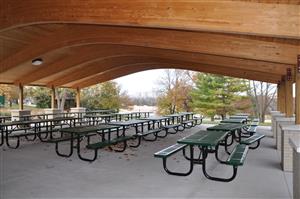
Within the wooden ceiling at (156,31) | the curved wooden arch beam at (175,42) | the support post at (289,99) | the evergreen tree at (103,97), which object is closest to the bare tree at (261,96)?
the wooden ceiling at (156,31)

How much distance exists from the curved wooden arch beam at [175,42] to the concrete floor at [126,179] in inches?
91.3

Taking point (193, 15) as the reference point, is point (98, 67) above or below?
above

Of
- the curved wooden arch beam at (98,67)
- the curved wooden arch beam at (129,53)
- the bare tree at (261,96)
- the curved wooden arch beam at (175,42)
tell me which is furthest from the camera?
the bare tree at (261,96)

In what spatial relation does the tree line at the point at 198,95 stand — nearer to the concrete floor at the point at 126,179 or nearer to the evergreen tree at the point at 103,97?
the evergreen tree at the point at 103,97

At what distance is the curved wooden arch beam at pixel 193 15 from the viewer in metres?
3.60

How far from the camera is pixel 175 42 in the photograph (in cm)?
674

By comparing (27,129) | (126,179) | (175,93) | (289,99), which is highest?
(175,93)

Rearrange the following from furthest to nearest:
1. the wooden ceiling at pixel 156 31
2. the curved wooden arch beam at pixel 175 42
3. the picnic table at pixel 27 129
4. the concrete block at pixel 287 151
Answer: the picnic table at pixel 27 129
the curved wooden arch beam at pixel 175 42
the concrete block at pixel 287 151
the wooden ceiling at pixel 156 31

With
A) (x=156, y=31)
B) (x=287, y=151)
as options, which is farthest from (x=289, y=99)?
(x=156, y=31)

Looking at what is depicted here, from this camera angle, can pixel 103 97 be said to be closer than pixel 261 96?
No

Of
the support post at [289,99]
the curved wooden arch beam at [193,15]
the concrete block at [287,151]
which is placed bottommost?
the concrete block at [287,151]

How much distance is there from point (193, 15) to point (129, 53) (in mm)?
6385

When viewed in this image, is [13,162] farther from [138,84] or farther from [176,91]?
[138,84]

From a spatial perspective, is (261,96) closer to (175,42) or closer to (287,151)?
(175,42)
